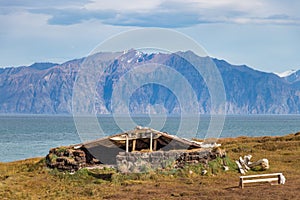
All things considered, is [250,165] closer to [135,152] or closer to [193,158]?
[193,158]

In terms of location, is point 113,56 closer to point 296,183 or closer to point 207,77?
point 207,77

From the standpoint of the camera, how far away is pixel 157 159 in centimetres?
3984

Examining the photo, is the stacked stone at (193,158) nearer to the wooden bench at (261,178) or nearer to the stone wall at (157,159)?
the stone wall at (157,159)

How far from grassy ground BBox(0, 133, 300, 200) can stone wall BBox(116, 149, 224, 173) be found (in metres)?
0.69

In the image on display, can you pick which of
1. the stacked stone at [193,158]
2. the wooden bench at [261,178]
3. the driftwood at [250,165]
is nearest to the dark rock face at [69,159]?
the stacked stone at [193,158]

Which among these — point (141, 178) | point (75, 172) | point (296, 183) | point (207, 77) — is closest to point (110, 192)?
point (141, 178)

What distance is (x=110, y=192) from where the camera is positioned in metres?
33.6

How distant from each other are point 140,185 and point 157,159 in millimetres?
4104

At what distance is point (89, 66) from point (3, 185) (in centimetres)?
1285

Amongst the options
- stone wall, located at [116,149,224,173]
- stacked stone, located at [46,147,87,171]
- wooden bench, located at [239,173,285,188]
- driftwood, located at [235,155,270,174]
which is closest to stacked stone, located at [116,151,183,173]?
stone wall, located at [116,149,224,173]

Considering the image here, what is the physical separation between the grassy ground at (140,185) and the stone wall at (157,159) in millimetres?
688

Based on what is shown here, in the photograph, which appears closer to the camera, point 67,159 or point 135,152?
point 135,152

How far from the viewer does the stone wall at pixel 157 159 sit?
39.4m

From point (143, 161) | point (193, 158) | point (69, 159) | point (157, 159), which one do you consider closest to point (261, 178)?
point (193, 158)
